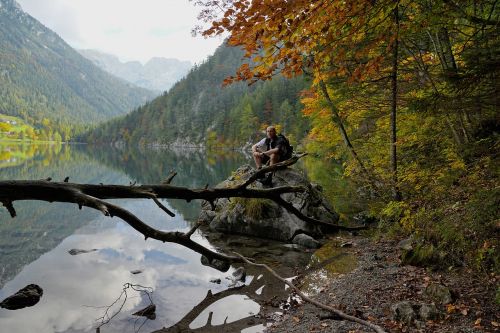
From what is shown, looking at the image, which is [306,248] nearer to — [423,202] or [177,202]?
[423,202]

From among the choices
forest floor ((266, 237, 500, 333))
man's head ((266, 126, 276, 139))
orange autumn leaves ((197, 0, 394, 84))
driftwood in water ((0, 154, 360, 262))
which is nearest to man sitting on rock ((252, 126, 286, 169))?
man's head ((266, 126, 276, 139))

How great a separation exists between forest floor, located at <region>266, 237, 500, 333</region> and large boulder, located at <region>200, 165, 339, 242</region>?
4.43 m

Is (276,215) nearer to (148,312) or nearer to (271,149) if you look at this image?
(271,149)

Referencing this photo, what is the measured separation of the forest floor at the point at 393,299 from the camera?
16.0ft

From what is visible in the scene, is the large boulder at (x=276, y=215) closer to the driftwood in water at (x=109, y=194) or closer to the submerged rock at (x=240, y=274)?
the submerged rock at (x=240, y=274)

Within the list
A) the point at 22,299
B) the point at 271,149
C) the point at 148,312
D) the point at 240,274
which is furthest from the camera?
the point at 271,149

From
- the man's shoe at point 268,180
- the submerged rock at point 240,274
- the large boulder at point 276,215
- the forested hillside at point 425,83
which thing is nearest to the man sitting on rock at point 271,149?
the man's shoe at point 268,180

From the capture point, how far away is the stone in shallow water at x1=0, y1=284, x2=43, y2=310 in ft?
26.2

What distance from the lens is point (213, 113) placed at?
144250 millimetres

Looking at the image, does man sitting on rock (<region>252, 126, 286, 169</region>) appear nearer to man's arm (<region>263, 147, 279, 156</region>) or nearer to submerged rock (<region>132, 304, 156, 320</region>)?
man's arm (<region>263, 147, 279, 156</region>)

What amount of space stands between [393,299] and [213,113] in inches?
5570

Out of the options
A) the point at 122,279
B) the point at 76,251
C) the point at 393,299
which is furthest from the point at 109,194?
the point at 76,251

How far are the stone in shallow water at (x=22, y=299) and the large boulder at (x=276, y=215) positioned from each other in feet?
19.5

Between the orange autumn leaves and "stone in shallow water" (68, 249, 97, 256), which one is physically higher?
the orange autumn leaves
